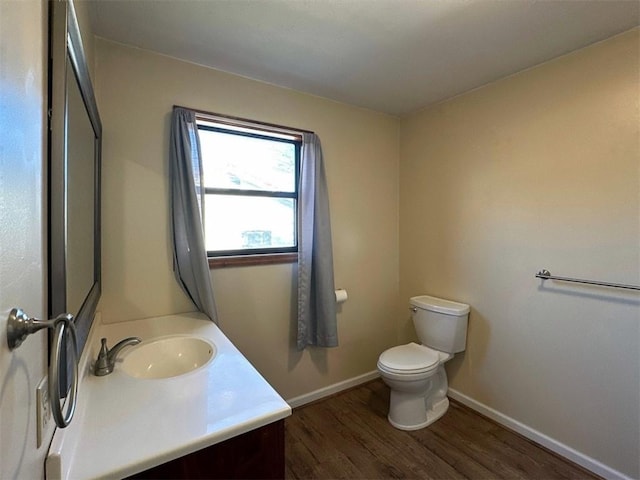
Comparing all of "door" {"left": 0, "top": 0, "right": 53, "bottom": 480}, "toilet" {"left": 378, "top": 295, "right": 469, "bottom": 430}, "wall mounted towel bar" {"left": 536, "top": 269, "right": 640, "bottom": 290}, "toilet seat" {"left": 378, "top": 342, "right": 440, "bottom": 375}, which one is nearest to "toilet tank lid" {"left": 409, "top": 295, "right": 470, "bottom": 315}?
"toilet" {"left": 378, "top": 295, "right": 469, "bottom": 430}

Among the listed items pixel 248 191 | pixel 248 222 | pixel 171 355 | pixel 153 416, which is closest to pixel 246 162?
pixel 248 191

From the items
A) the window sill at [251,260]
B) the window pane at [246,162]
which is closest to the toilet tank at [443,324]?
the window sill at [251,260]

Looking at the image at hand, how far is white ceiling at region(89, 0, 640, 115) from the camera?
1.46 meters

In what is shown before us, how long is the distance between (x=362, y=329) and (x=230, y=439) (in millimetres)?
1956

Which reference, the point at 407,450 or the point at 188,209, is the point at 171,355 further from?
the point at 407,450

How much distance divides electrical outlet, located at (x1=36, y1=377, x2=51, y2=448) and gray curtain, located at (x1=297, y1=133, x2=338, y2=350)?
169 centimetres

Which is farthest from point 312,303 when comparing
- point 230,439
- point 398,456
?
point 230,439

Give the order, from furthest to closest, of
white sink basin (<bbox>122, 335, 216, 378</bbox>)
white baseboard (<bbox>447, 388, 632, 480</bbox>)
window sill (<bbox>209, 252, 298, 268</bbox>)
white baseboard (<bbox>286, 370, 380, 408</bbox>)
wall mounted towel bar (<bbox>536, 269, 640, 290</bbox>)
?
white baseboard (<bbox>286, 370, 380, 408</bbox>) → window sill (<bbox>209, 252, 298, 268</bbox>) → white baseboard (<bbox>447, 388, 632, 480</bbox>) → wall mounted towel bar (<bbox>536, 269, 640, 290</bbox>) → white sink basin (<bbox>122, 335, 216, 378</bbox>)

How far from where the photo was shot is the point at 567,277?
74.1 inches

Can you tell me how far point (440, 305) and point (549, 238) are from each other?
2.70ft

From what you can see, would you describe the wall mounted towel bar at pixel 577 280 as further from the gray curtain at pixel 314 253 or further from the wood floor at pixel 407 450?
the gray curtain at pixel 314 253

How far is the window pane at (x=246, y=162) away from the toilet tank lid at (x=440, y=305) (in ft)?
4.22

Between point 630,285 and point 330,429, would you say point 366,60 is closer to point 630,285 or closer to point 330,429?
point 630,285

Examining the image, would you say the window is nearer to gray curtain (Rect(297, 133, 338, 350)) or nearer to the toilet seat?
gray curtain (Rect(297, 133, 338, 350))
